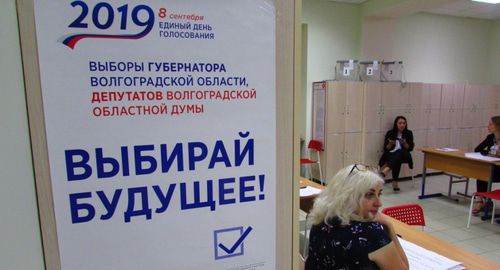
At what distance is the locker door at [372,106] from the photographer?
5301mm

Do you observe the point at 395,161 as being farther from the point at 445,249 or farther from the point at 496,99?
the point at 445,249

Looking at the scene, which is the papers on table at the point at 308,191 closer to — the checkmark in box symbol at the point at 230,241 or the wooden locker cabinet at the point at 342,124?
the checkmark in box symbol at the point at 230,241

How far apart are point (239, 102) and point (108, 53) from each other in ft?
0.84

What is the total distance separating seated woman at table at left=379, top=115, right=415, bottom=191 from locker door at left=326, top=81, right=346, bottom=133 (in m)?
0.99

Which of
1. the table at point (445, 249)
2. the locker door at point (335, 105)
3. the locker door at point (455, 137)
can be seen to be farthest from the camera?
the locker door at point (455, 137)

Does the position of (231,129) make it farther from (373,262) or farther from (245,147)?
(373,262)

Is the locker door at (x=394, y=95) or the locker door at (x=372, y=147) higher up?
the locker door at (x=394, y=95)

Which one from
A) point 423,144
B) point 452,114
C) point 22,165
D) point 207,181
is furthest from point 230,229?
point 452,114

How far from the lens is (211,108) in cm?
61

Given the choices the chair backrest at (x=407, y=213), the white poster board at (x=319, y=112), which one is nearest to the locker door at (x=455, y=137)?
the white poster board at (x=319, y=112)

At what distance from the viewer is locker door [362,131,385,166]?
5441mm

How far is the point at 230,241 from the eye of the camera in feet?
2.14

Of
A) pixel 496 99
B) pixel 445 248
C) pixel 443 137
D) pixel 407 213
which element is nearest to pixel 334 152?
pixel 443 137

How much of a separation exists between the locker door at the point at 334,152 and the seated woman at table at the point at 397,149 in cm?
78
